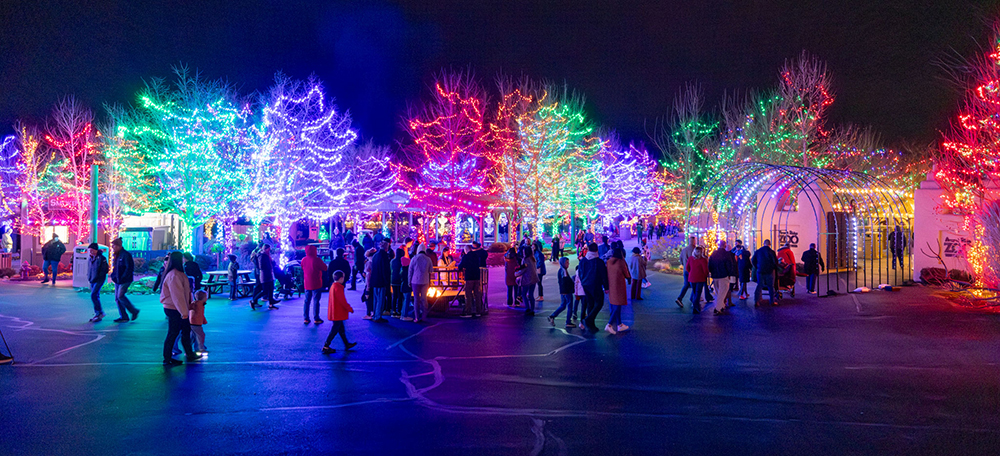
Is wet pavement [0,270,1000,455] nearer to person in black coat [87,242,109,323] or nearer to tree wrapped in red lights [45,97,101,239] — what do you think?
person in black coat [87,242,109,323]

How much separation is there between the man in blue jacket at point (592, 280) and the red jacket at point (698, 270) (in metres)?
3.26

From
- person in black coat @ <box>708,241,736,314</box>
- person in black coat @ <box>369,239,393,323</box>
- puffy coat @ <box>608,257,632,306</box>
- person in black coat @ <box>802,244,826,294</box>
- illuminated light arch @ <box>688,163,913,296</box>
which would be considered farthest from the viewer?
illuminated light arch @ <box>688,163,913,296</box>

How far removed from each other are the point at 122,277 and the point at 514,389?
9.16 meters

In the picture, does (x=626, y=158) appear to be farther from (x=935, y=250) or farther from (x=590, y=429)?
(x=590, y=429)

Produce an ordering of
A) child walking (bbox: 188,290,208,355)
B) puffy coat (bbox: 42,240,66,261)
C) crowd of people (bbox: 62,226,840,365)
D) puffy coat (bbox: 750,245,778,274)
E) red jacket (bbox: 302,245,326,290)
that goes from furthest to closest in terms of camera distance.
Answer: puffy coat (bbox: 42,240,66,261) < puffy coat (bbox: 750,245,778,274) < red jacket (bbox: 302,245,326,290) < crowd of people (bbox: 62,226,840,365) < child walking (bbox: 188,290,208,355)

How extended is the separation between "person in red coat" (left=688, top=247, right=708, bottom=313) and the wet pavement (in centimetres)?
142

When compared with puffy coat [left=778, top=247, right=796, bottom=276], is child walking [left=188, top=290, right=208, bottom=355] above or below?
below

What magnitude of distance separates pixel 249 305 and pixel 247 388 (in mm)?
8575

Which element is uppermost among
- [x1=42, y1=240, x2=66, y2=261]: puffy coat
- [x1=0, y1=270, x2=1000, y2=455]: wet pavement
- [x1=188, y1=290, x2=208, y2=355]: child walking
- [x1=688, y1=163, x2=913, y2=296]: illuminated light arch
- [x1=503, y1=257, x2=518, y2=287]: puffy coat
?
[x1=688, y1=163, x2=913, y2=296]: illuminated light arch

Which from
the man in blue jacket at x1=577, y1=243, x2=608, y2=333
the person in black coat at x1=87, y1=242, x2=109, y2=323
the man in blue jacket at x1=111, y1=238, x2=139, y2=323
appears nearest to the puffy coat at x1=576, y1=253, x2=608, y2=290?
the man in blue jacket at x1=577, y1=243, x2=608, y2=333

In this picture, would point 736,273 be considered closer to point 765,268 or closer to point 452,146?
point 765,268

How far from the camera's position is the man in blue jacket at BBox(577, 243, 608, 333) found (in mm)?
11289

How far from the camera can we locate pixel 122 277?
1222 cm

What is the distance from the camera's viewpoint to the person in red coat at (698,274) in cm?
1378
